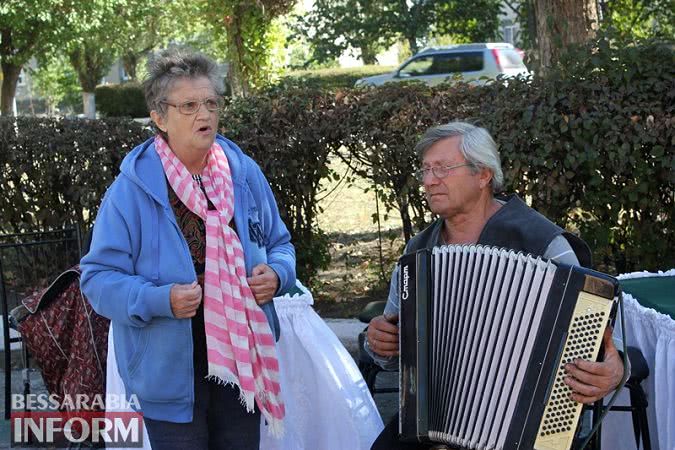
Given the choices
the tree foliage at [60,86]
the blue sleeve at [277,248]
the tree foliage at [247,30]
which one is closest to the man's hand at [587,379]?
the blue sleeve at [277,248]

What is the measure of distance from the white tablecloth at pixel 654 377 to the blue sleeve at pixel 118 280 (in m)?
1.64

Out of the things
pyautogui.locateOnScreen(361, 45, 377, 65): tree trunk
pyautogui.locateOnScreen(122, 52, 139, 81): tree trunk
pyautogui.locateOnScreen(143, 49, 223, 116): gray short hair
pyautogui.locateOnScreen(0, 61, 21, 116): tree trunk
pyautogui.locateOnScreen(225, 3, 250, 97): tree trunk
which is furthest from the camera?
pyautogui.locateOnScreen(122, 52, 139, 81): tree trunk

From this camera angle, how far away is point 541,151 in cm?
571

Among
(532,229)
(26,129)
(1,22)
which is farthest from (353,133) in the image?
(1,22)

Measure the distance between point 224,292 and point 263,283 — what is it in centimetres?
16

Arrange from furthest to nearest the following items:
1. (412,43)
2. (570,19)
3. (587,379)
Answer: (412,43), (570,19), (587,379)

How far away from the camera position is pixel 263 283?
3.24 m

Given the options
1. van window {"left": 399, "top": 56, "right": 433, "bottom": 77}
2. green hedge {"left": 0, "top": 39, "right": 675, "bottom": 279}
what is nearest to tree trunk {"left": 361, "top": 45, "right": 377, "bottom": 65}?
van window {"left": 399, "top": 56, "right": 433, "bottom": 77}

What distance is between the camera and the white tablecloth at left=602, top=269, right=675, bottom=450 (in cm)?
379

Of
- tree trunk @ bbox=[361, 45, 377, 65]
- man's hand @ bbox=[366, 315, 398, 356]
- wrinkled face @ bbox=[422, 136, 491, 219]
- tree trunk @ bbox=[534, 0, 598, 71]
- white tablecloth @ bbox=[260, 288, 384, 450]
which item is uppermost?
tree trunk @ bbox=[361, 45, 377, 65]

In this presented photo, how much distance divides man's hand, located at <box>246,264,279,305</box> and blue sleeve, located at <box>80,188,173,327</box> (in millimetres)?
326

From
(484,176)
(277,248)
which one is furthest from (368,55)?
(277,248)

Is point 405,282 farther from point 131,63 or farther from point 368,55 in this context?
point 131,63

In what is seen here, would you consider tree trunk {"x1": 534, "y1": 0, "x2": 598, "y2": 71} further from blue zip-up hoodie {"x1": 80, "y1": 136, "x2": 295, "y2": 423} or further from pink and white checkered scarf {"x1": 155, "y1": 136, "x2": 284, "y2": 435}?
blue zip-up hoodie {"x1": 80, "y1": 136, "x2": 295, "y2": 423}
